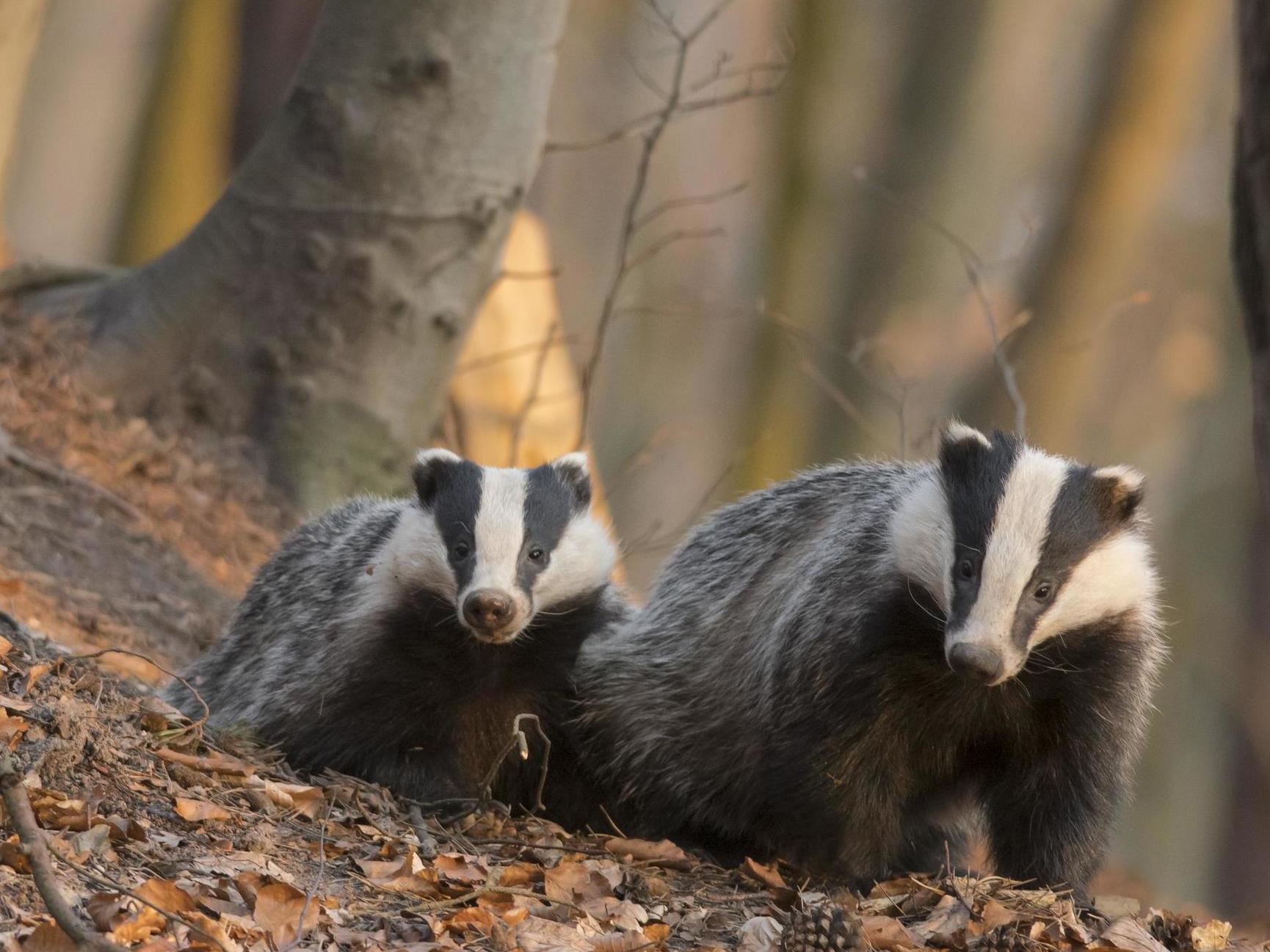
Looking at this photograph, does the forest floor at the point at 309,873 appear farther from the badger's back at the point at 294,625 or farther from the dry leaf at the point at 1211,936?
the badger's back at the point at 294,625

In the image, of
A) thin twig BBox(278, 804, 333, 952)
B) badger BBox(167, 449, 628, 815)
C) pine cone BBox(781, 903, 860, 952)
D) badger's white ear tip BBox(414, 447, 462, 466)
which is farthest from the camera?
badger's white ear tip BBox(414, 447, 462, 466)

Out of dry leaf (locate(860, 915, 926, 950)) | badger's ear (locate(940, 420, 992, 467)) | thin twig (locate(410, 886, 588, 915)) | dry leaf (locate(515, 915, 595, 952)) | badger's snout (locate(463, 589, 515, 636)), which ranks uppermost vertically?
badger's ear (locate(940, 420, 992, 467))

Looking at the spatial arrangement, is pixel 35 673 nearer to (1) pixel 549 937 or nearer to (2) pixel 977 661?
(1) pixel 549 937

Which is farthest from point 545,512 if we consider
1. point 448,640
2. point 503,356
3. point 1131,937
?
point 503,356

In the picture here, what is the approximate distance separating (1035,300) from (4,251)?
749cm

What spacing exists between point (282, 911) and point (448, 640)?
1.64 metres

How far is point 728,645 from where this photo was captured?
486 cm

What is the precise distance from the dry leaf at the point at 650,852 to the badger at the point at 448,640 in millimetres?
431

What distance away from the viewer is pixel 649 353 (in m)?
13.9

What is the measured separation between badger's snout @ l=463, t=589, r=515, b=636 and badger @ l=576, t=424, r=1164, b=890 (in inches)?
30.3

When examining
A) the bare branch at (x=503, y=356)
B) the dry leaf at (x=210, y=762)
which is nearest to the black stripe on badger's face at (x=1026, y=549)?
the dry leaf at (x=210, y=762)

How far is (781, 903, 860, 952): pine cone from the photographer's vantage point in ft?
11.2

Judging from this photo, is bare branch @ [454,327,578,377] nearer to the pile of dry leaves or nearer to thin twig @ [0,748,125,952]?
the pile of dry leaves

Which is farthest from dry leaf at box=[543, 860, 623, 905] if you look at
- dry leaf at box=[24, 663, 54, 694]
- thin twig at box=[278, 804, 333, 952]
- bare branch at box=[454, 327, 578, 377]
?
bare branch at box=[454, 327, 578, 377]
